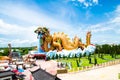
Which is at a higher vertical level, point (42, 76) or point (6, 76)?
point (42, 76)

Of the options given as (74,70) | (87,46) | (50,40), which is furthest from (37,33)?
(74,70)

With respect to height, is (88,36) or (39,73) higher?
(88,36)

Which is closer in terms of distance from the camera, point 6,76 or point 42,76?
point 42,76

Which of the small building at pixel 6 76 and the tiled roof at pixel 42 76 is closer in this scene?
the tiled roof at pixel 42 76

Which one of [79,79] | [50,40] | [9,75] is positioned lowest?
[79,79]

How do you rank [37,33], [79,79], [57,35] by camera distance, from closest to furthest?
1. [79,79]
2. [37,33]
3. [57,35]

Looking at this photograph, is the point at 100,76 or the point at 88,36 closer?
the point at 100,76

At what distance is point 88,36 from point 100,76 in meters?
31.8

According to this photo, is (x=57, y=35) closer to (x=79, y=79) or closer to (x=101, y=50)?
(x=101, y=50)

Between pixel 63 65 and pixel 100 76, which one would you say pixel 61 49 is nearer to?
pixel 63 65

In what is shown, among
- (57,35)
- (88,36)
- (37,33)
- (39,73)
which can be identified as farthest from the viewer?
(88,36)

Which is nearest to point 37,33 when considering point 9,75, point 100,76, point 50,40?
point 50,40

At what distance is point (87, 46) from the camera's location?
52.7 meters

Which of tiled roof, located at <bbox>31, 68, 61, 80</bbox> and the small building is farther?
the small building
